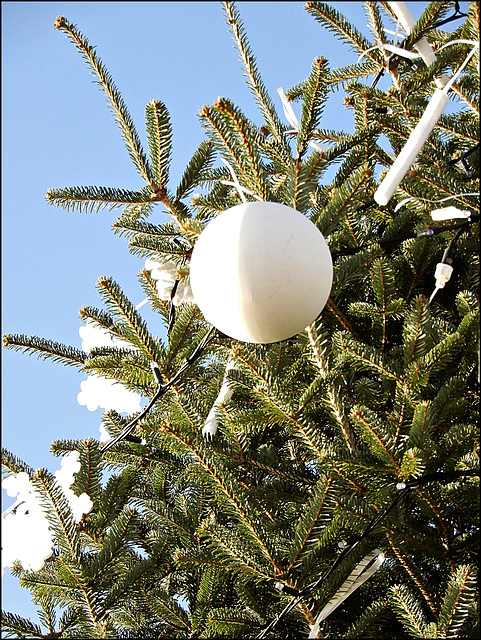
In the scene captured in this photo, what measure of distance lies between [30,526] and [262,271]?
0.91m

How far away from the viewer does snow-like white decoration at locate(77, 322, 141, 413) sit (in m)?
2.24

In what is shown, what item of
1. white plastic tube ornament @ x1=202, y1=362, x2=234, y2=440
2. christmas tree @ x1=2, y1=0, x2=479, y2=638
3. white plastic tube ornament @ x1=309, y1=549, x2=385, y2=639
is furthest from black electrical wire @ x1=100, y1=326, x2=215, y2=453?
white plastic tube ornament @ x1=309, y1=549, x2=385, y2=639

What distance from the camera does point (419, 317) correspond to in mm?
1690

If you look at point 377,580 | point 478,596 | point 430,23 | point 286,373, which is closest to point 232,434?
point 286,373

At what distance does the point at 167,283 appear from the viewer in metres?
2.20

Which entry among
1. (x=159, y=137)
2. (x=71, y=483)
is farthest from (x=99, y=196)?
(x=71, y=483)

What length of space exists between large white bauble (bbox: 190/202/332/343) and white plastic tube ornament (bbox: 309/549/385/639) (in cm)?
58

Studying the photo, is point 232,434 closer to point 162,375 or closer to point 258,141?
point 162,375

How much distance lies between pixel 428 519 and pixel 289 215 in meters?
0.96

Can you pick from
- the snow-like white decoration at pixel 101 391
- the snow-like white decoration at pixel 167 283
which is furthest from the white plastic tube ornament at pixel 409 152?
the snow-like white decoration at pixel 101 391

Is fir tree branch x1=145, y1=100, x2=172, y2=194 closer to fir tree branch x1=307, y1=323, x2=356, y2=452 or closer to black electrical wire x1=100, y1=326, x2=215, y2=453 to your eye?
black electrical wire x1=100, y1=326, x2=215, y2=453

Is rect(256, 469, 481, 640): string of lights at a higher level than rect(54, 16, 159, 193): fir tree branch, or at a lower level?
lower

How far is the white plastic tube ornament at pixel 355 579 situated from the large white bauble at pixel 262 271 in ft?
1.89

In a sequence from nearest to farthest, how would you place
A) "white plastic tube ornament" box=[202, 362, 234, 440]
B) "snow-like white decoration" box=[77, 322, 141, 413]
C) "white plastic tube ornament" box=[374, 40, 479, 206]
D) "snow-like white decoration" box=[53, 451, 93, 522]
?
1. "white plastic tube ornament" box=[374, 40, 479, 206]
2. "snow-like white decoration" box=[53, 451, 93, 522]
3. "white plastic tube ornament" box=[202, 362, 234, 440]
4. "snow-like white decoration" box=[77, 322, 141, 413]
